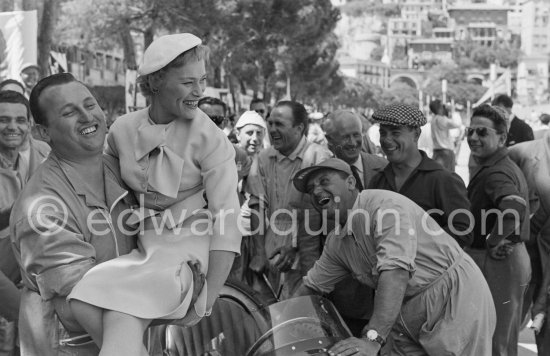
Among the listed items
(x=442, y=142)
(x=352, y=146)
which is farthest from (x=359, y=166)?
(x=442, y=142)

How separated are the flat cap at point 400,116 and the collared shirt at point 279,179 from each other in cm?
129

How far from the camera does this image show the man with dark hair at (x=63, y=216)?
3279mm

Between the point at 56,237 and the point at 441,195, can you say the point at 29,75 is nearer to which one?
the point at 441,195

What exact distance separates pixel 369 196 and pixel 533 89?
165m

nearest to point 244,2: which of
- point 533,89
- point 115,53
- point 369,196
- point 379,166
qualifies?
point 115,53

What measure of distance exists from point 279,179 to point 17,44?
517cm

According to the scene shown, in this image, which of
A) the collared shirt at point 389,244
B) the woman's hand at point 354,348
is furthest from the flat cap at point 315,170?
the woman's hand at point 354,348

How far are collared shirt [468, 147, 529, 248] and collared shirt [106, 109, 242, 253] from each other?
2.81m

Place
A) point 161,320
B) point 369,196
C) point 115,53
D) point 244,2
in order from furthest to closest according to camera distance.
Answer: point 115,53
point 244,2
point 369,196
point 161,320

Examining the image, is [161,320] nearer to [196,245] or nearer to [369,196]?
[196,245]

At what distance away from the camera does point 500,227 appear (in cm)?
579

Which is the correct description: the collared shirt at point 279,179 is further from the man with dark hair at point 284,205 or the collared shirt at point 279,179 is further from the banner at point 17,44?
the banner at point 17,44

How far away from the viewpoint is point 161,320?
10.8 feet

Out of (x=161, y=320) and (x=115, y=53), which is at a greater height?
(x=161, y=320)
